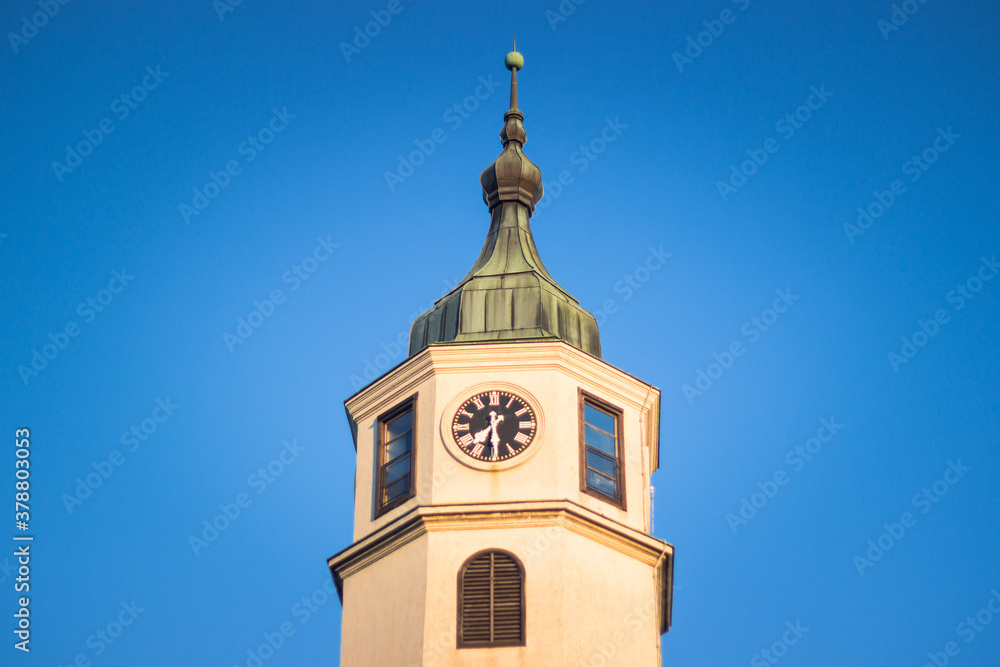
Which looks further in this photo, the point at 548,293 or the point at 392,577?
the point at 548,293

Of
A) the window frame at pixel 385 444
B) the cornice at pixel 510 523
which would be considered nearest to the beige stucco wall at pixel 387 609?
the cornice at pixel 510 523

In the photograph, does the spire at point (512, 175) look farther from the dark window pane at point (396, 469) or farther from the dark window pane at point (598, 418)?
the dark window pane at point (396, 469)

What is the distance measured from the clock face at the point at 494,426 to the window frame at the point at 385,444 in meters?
1.09

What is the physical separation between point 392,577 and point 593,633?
4.59 m

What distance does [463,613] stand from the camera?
155 feet

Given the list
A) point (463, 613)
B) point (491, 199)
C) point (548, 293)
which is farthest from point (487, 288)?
point (463, 613)

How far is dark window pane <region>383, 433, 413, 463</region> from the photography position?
50500 millimetres

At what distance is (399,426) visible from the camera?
168 feet

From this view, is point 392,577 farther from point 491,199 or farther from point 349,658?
point 491,199

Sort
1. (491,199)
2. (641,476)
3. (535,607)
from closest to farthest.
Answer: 1. (535,607)
2. (641,476)
3. (491,199)

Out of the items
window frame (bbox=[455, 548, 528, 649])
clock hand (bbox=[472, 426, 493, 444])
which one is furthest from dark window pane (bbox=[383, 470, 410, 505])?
window frame (bbox=[455, 548, 528, 649])

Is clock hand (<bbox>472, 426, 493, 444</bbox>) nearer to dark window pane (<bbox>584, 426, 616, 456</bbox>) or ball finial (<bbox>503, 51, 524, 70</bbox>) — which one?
dark window pane (<bbox>584, 426, 616, 456</bbox>)

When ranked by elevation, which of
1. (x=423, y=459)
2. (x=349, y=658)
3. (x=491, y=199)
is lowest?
(x=349, y=658)

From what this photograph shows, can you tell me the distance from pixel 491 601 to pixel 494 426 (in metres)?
4.29
